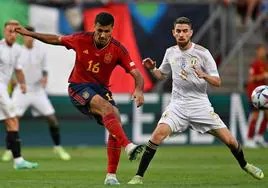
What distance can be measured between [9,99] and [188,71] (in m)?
4.73

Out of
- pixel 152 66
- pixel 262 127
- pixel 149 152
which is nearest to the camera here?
pixel 149 152

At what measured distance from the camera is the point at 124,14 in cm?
2598

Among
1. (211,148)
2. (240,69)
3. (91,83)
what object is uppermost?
(91,83)

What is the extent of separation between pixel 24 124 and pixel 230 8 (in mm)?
7229

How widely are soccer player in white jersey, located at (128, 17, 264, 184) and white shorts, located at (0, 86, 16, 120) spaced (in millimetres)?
4176

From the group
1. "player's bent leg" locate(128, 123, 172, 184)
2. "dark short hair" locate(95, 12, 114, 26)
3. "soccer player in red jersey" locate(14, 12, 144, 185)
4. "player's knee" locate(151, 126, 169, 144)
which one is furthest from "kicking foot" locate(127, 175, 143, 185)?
"dark short hair" locate(95, 12, 114, 26)

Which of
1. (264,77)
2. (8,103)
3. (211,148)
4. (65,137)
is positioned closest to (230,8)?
(264,77)

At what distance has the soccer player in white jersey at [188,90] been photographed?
44.7 feet

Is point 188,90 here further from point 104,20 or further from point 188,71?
point 104,20

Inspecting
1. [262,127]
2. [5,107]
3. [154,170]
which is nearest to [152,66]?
[154,170]

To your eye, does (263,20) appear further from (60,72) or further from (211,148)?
(60,72)

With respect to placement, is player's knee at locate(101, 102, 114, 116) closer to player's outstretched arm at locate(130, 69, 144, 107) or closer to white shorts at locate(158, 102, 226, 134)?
player's outstretched arm at locate(130, 69, 144, 107)

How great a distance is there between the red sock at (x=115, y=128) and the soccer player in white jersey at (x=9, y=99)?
15.1 feet

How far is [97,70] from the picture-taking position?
43.0 feet
